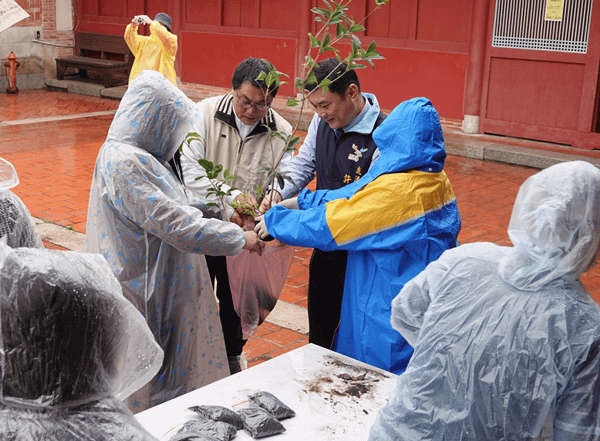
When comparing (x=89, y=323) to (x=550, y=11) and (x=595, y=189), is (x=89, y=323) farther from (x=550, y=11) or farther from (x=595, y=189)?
(x=550, y=11)

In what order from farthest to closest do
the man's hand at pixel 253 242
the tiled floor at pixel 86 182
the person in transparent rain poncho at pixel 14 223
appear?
the tiled floor at pixel 86 182 < the man's hand at pixel 253 242 < the person in transparent rain poncho at pixel 14 223

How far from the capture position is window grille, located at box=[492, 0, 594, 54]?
830 centimetres

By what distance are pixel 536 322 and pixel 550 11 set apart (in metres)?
7.97

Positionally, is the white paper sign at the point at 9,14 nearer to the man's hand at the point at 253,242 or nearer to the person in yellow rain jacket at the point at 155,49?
the man's hand at the point at 253,242

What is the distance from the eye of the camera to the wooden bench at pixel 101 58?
13025mm

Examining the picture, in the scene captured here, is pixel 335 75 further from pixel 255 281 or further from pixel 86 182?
pixel 86 182

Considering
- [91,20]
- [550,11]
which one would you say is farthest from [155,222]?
[91,20]

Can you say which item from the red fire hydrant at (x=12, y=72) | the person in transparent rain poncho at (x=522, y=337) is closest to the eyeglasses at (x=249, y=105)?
the person in transparent rain poncho at (x=522, y=337)

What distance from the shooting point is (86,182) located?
280 inches

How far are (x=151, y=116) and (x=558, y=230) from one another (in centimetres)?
153

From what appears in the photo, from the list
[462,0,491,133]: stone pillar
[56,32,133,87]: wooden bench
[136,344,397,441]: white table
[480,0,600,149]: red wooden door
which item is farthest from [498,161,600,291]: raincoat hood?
[56,32,133,87]: wooden bench

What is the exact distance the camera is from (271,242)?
2992mm

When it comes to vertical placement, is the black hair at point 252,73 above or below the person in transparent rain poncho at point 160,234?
above

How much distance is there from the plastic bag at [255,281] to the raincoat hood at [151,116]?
77 centimetres
